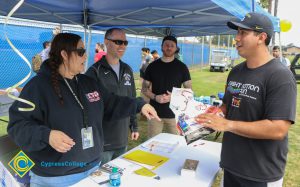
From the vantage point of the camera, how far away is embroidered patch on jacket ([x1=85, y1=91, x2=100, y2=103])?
199 cm

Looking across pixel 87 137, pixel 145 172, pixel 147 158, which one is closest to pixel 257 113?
pixel 145 172

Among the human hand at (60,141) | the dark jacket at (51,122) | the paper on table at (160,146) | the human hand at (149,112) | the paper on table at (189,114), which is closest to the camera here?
the human hand at (60,141)

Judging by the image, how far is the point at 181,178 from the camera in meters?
2.00

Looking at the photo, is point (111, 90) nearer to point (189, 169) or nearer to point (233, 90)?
point (189, 169)

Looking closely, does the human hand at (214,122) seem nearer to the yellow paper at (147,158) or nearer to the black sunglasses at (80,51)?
the yellow paper at (147,158)

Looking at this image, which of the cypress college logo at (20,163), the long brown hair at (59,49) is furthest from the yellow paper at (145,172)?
the long brown hair at (59,49)

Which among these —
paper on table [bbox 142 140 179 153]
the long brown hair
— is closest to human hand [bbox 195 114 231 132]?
paper on table [bbox 142 140 179 153]

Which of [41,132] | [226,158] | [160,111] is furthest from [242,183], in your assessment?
[160,111]

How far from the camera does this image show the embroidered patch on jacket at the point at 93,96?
1992 millimetres

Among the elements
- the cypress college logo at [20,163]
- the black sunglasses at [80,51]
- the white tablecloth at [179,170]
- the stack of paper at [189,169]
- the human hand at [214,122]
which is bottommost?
the white tablecloth at [179,170]

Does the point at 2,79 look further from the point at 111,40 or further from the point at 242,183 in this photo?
the point at 242,183

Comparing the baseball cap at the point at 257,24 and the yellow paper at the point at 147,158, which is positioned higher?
the baseball cap at the point at 257,24

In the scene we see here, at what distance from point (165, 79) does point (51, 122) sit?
7.22 feet

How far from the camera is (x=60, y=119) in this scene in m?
1.76
